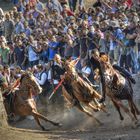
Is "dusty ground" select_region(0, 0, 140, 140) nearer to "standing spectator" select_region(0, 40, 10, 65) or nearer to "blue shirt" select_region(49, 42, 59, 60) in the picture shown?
"blue shirt" select_region(49, 42, 59, 60)

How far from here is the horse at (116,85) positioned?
18.2 meters

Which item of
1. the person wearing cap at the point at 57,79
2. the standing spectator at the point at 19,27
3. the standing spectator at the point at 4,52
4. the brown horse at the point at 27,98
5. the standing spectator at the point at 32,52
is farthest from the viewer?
the standing spectator at the point at 19,27

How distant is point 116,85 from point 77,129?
2.63m

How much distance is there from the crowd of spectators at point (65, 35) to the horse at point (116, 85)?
2437 mm

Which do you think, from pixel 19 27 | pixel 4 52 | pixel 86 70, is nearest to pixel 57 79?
pixel 86 70

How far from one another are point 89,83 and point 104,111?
1138 mm

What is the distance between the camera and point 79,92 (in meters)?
19.9

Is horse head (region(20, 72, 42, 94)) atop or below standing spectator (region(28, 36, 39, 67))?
below

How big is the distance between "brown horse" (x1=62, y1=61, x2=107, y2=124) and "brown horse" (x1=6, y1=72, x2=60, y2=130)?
1.01 metres

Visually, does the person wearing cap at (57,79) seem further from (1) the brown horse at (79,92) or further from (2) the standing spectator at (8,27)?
(2) the standing spectator at (8,27)

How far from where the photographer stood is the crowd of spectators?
21266 millimetres

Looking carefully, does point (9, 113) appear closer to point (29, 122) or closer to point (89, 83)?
point (29, 122)

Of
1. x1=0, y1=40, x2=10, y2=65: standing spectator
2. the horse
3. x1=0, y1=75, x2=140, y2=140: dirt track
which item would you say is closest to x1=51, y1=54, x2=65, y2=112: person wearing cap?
x1=0, y1=75, x2=140, y2=140: dirt track

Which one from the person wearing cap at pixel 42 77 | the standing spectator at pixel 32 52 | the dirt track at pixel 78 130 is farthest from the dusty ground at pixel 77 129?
the standing spectator at pixel 32 52
